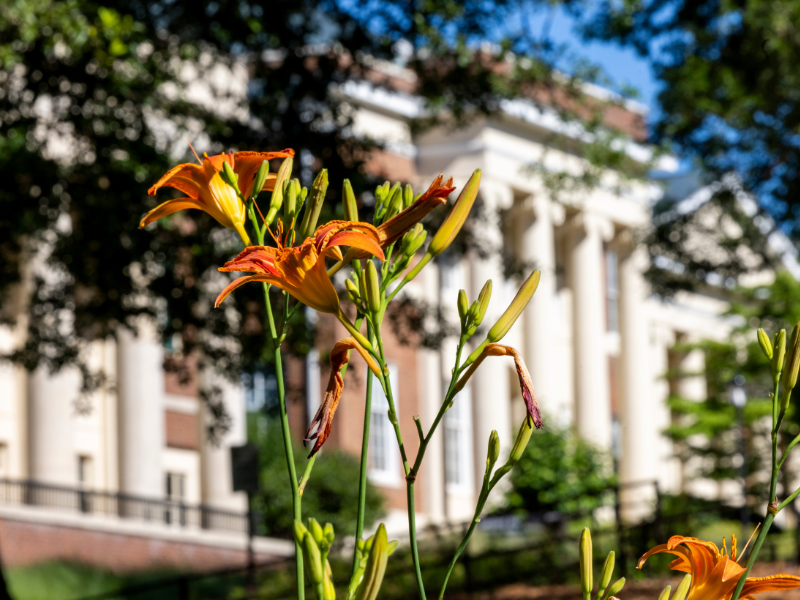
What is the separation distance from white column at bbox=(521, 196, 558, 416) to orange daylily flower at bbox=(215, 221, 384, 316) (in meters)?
29.4

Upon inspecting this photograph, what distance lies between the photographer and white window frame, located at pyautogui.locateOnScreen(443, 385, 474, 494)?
3075 centimetres

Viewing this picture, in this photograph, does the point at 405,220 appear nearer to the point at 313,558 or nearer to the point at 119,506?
the point at 313,558

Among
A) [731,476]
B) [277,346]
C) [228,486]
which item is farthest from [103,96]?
[731,476]

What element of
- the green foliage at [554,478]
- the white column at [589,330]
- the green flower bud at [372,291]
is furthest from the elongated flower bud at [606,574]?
the white column at [589,330]

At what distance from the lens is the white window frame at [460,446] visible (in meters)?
30.8

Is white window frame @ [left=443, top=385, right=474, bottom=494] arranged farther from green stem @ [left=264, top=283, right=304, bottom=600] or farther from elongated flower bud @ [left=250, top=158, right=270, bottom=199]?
green stem @ [left=264, top=283, right=304, bottom=600]

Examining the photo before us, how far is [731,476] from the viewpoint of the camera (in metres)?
27.0

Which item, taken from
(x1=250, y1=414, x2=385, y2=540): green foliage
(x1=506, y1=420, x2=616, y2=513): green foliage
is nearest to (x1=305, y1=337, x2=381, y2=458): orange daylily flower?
(x1=250, y1=414, x2=385, y2=540): green foliage

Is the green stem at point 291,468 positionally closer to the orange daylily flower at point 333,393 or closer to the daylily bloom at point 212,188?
the orange daylily flower at point 333,393

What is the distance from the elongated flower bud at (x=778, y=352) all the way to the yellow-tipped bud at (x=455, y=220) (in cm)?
54

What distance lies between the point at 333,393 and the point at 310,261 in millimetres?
216

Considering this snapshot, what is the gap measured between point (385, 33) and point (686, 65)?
5.38 meters

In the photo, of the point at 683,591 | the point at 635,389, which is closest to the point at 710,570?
the point at 683,591

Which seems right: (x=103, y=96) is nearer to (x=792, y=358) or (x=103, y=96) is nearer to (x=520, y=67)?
(x=520, y=67)
